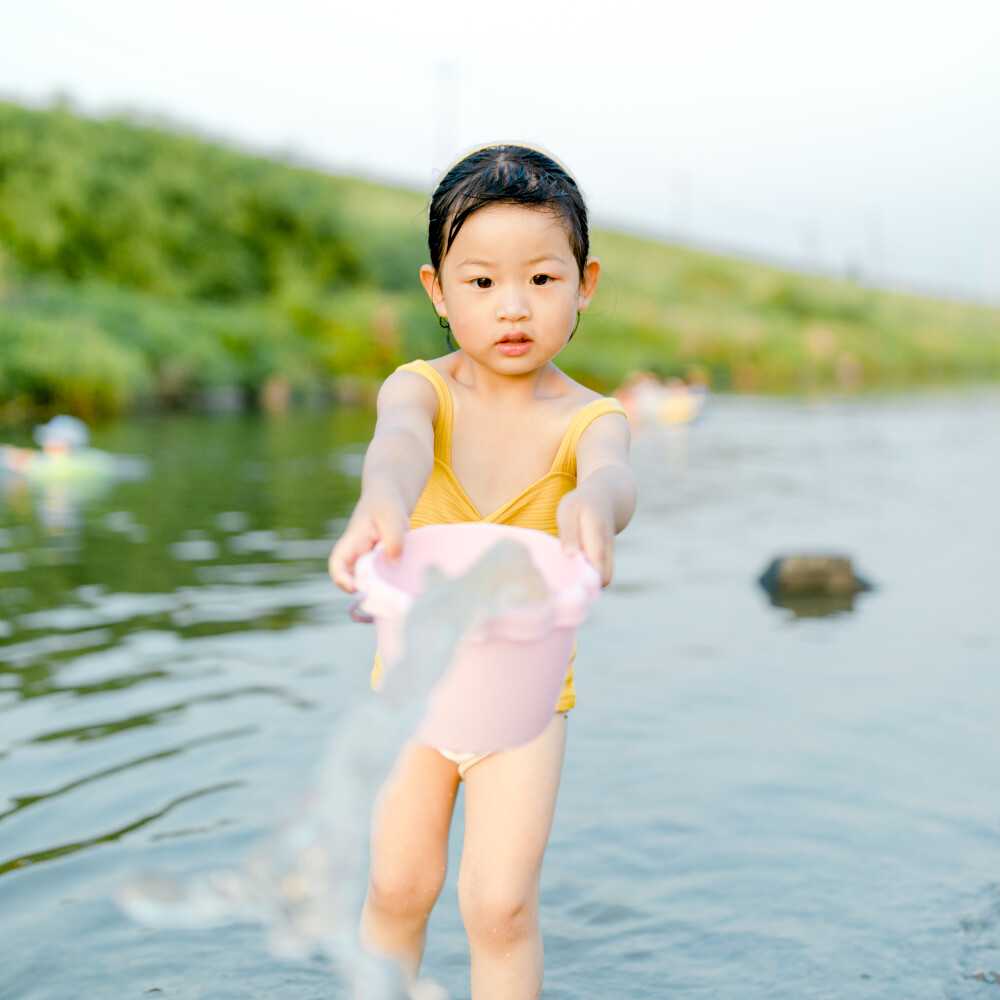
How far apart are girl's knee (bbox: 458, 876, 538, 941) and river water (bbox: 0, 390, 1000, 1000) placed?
545 mm

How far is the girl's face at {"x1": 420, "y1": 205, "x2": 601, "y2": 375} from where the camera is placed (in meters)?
2.36

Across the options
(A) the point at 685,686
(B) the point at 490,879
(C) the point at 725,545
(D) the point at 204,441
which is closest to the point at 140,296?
(D) the point at 204,441

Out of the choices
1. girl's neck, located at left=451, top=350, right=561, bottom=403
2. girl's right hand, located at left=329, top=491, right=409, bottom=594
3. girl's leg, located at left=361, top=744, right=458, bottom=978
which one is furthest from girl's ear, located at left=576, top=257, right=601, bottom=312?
girl's leg, located at left=361, top=744, right=458, bottom=978

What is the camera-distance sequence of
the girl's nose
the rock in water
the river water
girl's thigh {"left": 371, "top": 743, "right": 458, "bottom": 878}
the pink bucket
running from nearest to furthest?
1. the pink bucket
2. the girl's nose
3. girl's thigh {"left": 371, "top": 743, "right": 458, "bottom": 878}
4. the river water
5. the rock in water

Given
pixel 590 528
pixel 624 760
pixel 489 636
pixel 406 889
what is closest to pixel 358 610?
pixel 489 636

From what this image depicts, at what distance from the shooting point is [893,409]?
2645cm

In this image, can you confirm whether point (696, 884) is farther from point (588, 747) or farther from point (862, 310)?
point (862, 310)

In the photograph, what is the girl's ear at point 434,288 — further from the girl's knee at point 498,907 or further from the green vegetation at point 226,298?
the green vegetation at point 226,298

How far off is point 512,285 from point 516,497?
17.5 inches

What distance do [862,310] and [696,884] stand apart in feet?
174

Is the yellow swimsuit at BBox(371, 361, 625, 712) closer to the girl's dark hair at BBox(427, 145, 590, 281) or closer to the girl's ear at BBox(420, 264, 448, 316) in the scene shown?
Answer: the girl's ear at BBox(420, 264, 448, 316)

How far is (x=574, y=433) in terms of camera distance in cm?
253

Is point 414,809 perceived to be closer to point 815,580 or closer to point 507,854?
point 507,854

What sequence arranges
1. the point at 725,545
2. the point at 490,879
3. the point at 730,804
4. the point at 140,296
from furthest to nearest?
the point at 140,296, the point at 725,545, the point at 730,804, the point at 490,879
